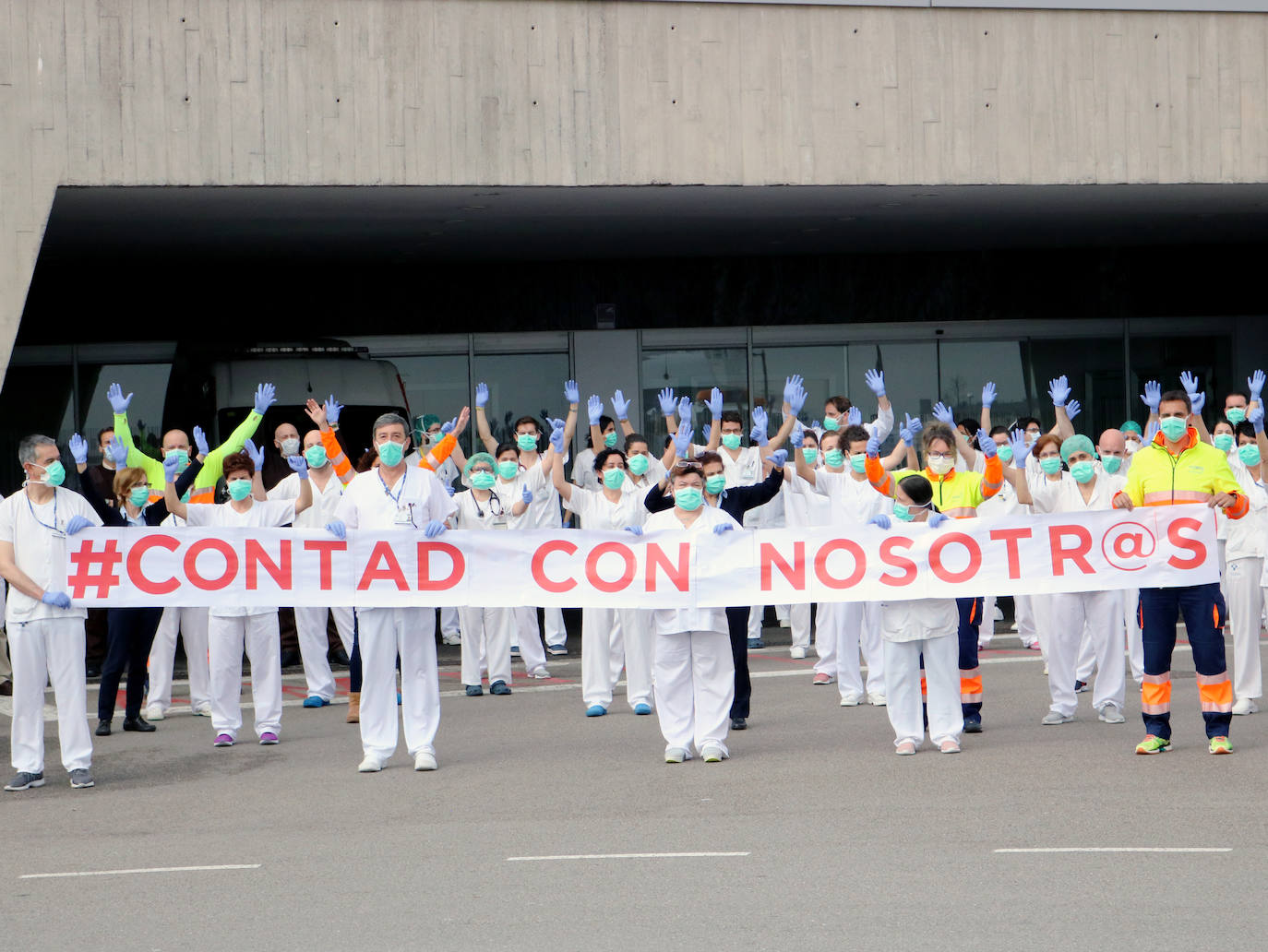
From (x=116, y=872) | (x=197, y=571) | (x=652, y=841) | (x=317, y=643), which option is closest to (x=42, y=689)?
(x=197, y=571)

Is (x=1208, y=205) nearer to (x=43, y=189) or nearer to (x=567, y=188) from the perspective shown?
(x=567, y=188)

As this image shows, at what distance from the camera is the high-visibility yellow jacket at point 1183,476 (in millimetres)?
9742

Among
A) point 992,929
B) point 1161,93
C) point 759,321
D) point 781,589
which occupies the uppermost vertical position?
point 1161,93

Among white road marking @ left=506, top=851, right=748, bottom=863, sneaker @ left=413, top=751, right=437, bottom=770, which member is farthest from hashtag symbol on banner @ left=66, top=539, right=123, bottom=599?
white road marking @ left=506, top=851, right=748, bottom=863

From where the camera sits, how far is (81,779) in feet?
31.3

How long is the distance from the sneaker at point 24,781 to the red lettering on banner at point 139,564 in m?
1.40

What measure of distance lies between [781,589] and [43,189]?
901cm

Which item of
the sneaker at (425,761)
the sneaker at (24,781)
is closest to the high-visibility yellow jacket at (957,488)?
the sneaker at (425,761)

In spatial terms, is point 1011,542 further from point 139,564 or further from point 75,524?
point 75,524

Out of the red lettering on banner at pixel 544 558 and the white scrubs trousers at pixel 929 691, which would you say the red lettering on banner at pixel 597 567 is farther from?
the white scrubs trousers at pixel 929 691

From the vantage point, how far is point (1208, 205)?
19.8m

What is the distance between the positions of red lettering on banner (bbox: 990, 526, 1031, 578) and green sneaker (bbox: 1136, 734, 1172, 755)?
1396 mm

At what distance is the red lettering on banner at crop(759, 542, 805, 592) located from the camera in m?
10.4

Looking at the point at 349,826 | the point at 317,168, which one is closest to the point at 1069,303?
the point at 317,168
